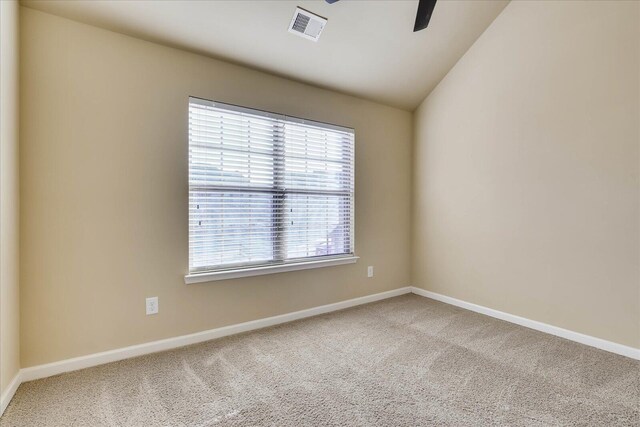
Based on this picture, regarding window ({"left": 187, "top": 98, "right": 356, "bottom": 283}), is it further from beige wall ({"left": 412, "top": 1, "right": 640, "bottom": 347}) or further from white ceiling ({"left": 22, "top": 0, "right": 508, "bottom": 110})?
beige wall ({"left": 412, "top": 1, "right": 640, "bottom": 347})

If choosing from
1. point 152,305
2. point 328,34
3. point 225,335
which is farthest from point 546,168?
point 152,305

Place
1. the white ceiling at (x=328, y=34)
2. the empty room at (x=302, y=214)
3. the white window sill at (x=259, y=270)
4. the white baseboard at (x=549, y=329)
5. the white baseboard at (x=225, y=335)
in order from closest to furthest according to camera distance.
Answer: the empty room at (x=302, y=214) < the white baseboard at (x=225, y=335) < the white ceiling at (x=328, y=34) < the white baseboard at (x=549, y=329) < the white window sill at (x=259, y=270)

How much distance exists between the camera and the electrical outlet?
2365 millimetres

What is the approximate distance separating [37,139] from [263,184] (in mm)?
1567

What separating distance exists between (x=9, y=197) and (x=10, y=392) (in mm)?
1111

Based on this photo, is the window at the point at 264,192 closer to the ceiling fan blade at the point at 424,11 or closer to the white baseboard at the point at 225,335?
the white baseboard at the point at 225,335

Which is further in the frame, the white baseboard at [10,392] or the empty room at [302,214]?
the empty room at [302,214]

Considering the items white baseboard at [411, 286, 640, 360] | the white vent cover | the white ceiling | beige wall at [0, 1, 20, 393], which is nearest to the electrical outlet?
beige wall at [0, 1, 20, 393]

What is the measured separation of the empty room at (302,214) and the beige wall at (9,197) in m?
0.02

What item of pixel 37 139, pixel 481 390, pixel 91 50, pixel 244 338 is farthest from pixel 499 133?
pixel 37 139

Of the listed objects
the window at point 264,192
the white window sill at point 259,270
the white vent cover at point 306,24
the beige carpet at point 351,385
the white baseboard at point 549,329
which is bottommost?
the beige carpet at point 351,385

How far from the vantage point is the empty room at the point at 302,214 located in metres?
1.87

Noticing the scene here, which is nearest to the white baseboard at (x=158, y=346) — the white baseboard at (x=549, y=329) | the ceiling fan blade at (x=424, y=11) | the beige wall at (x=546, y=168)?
the white baseboard at (x=549, y=329)

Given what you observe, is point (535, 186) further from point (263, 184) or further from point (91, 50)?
point (91, 50)
